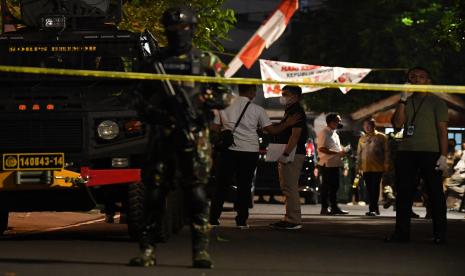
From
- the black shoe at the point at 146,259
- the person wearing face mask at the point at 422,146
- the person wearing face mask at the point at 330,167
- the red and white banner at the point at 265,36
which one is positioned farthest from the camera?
the red and white banner at the point at 265,36

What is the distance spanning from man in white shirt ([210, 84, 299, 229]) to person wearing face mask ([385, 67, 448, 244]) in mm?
2664

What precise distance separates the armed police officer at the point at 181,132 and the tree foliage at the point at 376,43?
3579 centimetres

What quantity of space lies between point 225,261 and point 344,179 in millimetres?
24175

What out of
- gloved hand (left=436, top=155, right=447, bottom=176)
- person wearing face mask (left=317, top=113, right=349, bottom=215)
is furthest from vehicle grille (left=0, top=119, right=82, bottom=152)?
person wearing face mask (left=317, top=113, right=349, bottom=215)

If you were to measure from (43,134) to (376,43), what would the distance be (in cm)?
3782

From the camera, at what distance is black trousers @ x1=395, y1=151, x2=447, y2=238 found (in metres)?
14.1

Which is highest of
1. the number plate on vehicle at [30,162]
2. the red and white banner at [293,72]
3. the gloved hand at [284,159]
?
the red and white banner at [293,72]

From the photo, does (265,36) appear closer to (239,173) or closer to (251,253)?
(239,173)

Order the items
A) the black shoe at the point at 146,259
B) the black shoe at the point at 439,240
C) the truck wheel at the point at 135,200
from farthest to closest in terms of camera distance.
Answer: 1. the black shoe at the point at 439,240
2. the truck wheel at the point at 135,200
3. the black shoe at the point at 146,259

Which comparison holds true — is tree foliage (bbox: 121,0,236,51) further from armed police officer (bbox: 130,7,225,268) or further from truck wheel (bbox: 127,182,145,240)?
armed police officer (bbox: 130,7,225,268)

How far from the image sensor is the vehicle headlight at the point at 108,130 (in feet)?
44.4

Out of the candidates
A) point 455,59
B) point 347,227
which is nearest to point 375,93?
point 455,59

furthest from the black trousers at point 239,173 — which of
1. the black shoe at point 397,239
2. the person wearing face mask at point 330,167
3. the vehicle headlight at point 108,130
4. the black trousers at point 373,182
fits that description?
the black trousers at point 373,182

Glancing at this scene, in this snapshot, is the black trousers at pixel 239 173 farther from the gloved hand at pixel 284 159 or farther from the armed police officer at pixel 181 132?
the armed police officer at pixel 181 132
